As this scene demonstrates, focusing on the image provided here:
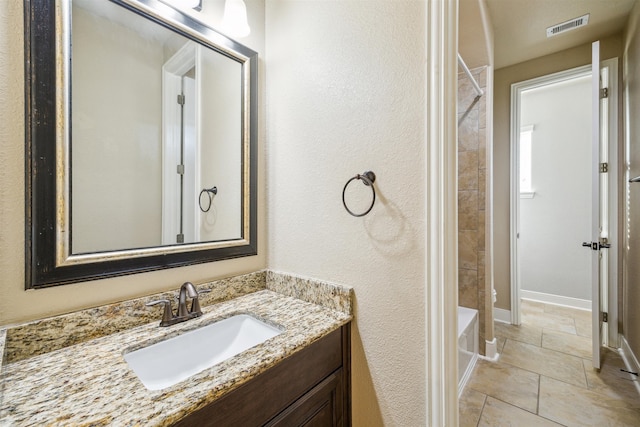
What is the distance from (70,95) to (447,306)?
54.4 inches

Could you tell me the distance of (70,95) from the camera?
84 centimetres

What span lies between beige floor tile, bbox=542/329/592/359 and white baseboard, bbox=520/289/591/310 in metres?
0.93

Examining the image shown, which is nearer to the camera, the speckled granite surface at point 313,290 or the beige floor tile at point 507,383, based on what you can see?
the speckled granite surface at point 313,290

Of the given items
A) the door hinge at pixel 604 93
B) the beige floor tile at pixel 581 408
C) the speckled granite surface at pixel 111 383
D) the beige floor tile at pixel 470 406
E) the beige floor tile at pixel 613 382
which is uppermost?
the door hinge at pixel 604 93

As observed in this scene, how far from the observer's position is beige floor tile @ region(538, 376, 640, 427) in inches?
57.8

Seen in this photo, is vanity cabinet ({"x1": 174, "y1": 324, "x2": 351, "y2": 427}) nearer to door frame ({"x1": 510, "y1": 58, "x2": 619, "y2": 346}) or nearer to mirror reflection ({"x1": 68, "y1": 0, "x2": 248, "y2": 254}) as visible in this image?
mirror reflection ({"x1": 68, "y1": 0, "x2": 248, "y2": 254})

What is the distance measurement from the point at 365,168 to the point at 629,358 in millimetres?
2564

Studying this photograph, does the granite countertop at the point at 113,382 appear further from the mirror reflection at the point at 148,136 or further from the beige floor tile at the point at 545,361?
the beige floor tile at the point at 545,361

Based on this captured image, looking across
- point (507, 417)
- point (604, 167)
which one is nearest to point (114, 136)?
point (507, 417)

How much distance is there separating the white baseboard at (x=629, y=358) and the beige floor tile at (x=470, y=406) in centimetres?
101

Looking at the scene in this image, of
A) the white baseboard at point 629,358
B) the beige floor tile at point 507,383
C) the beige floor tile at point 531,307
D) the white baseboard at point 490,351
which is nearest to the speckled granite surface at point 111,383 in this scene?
the beige floor tile at point 507,383

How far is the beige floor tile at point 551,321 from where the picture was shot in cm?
259

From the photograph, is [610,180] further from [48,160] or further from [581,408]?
[48,160]

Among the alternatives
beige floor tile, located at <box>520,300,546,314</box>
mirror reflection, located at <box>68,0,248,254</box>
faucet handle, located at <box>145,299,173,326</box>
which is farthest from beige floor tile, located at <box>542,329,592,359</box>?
faucet handle, located at <box>145,299,173,326</box>
